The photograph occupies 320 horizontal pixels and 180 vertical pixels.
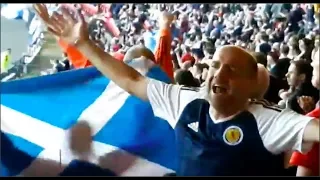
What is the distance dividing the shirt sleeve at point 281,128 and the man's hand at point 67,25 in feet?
1.55

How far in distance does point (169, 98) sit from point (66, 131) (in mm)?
300

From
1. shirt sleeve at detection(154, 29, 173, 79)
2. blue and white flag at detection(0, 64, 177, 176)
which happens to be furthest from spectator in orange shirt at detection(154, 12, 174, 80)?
blue and white flag at detection(0, 64, 177, 176)

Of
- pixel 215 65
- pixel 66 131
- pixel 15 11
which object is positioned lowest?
pixel 66 131

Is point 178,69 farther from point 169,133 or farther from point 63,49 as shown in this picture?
point 63,49

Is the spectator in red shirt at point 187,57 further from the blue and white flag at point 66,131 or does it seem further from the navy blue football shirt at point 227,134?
the blue and white flag at point 66,131

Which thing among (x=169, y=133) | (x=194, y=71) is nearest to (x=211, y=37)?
(x=194, y=71)

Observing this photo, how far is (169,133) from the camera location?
1.63 m

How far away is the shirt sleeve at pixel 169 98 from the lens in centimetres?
157

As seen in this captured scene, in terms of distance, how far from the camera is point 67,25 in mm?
1582

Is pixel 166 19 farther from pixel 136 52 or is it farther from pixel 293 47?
pixel 293 47

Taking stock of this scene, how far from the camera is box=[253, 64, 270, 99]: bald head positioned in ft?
5.01

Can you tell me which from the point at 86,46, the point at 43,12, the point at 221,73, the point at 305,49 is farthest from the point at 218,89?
the point at 43,12

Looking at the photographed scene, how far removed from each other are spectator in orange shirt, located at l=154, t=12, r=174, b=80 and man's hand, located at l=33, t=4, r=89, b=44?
0.63 feet

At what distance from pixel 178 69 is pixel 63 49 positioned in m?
0.30
